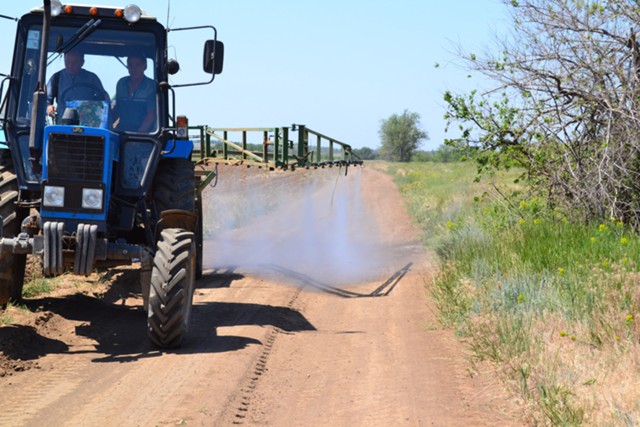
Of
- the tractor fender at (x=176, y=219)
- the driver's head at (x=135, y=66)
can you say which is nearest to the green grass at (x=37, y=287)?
the tractor fender at (x=176, y=219)

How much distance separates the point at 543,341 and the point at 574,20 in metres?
5.55

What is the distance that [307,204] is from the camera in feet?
76.5

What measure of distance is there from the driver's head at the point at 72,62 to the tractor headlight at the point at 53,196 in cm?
156

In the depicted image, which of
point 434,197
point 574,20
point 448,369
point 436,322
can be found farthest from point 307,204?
point 448,369

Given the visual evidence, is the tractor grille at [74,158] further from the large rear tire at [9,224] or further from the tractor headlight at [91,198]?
the large rear tire at [9,224]

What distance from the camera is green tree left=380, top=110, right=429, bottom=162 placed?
321ft

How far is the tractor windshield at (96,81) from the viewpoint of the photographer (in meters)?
8.70

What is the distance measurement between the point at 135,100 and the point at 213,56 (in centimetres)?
106

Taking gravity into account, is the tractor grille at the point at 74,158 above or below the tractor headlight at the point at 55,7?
below

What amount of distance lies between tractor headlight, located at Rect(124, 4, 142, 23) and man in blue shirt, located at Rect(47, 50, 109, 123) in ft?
2.28

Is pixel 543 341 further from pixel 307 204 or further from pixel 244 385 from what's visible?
pixel 307 204

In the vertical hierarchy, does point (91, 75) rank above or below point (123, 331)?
above

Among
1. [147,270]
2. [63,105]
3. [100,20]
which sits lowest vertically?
[147,270]

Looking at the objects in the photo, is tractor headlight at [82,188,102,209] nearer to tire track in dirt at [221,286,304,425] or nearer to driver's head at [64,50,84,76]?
driver's head at [64,50,84,76]
